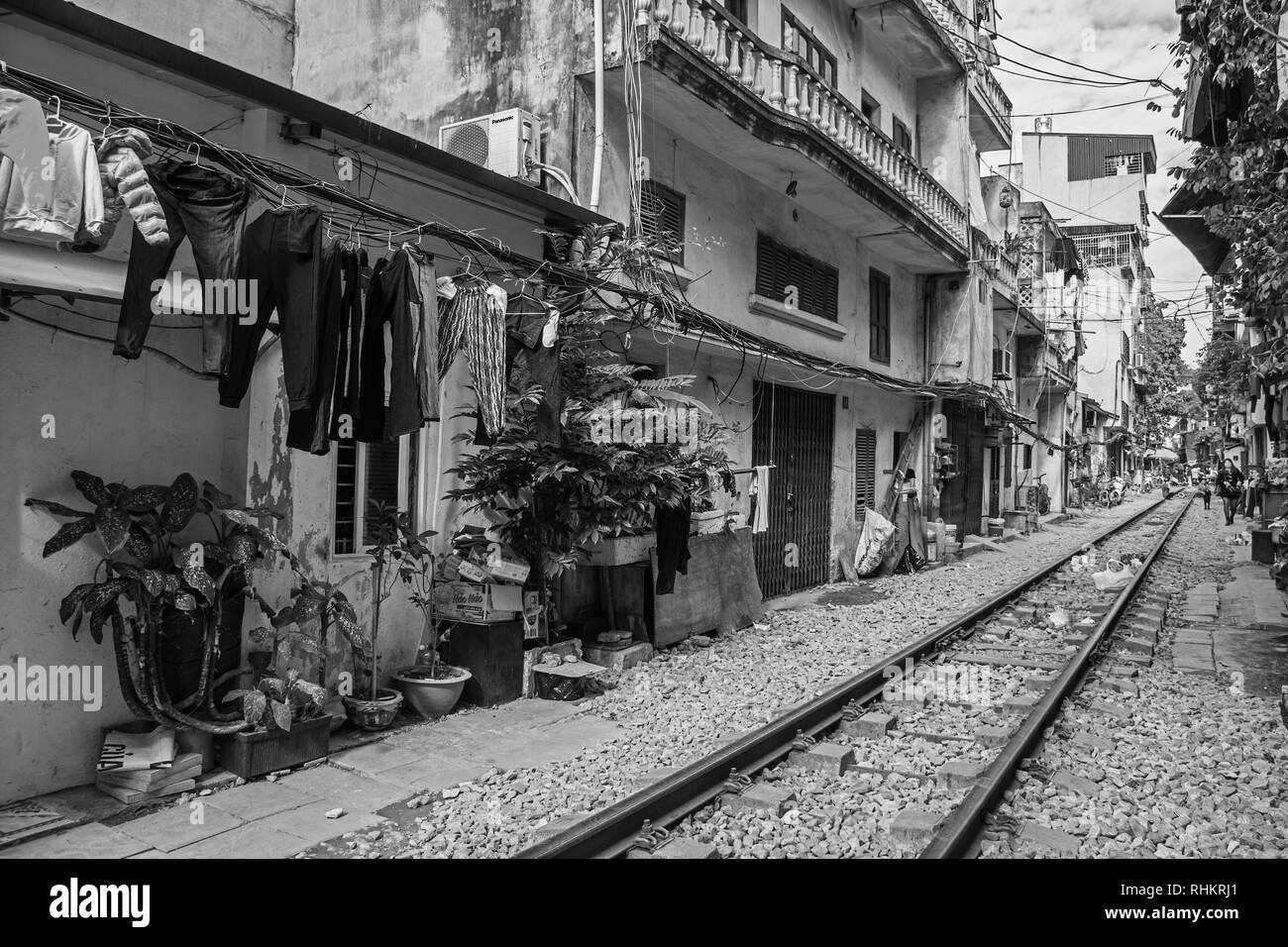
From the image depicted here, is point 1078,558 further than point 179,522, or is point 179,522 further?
point 1078,558

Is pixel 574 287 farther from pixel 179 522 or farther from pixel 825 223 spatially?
pixel 825 223

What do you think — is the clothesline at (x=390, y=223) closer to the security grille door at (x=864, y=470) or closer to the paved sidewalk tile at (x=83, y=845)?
the paved sidewalk tile at (x=83, y=845)

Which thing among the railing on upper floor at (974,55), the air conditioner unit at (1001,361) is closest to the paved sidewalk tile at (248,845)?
the railing on upper floor at (974,55)

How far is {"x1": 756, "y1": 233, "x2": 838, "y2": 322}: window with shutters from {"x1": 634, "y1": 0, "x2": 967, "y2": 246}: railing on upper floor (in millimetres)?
1716

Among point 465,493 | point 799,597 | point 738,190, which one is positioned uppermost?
point 738,190

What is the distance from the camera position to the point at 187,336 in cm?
582

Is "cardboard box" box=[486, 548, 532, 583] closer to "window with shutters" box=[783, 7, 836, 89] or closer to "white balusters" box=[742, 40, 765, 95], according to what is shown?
"white balusters" box=[742, 40, 765, 95]

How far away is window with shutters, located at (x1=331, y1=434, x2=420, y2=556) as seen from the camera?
23.8 feet

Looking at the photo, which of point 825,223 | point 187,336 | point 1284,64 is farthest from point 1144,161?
point 187,336

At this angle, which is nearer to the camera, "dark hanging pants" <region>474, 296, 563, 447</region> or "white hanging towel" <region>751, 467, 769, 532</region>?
"dark hanging pants" <region>474, 296, 563, 447</region>

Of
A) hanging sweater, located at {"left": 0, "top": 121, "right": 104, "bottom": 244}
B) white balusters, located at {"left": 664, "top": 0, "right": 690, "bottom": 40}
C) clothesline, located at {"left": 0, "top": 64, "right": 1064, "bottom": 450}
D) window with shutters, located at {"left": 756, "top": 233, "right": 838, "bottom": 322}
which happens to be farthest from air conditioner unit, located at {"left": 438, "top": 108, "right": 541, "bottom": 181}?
hanging sweater, located at {"left": 0, "top": 121, "right": 104, "bottom": 244}

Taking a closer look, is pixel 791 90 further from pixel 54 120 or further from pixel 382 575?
pixel 54 120

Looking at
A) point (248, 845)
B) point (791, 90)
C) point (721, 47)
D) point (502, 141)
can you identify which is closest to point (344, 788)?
point (248, 845)

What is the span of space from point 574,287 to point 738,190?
5312 mm
